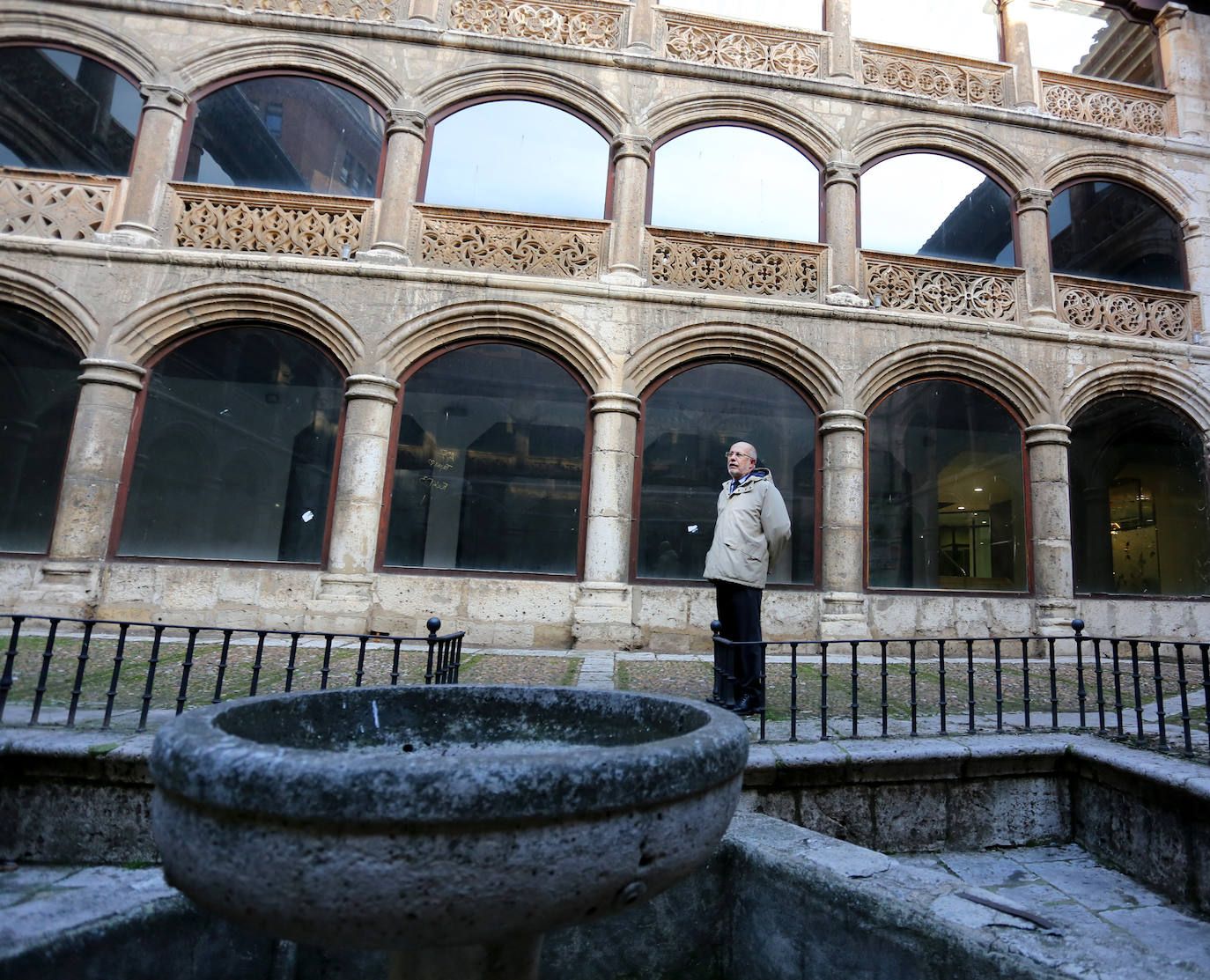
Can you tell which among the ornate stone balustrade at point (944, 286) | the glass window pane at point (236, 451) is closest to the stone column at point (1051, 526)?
the ornate stone balustrade at point (944, 286)

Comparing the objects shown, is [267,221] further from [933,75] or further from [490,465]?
[933,75]

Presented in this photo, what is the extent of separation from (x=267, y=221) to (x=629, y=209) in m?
4.65

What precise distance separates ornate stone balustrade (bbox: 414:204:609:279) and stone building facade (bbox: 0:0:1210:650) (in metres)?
0.04

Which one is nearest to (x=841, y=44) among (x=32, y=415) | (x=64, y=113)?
(x=64, y=113)

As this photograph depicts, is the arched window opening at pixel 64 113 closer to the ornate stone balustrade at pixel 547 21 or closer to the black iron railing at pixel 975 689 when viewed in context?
the ornate stone balustrade at pixel 547 21

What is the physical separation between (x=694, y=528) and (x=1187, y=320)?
26.0 ft

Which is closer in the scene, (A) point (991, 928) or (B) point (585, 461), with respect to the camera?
(A) point (991, 928)

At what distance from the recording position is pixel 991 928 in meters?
1.81

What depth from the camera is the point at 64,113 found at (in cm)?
852

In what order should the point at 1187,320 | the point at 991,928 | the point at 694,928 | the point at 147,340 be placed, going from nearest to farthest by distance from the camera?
1. the point at 991,928
2. the point at 694,928
3. the point at 147,340
4. the point at 1187,320

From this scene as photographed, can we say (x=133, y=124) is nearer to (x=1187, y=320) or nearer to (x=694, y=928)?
(x=694, y=928)

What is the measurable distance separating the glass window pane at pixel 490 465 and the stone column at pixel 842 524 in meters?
3.15

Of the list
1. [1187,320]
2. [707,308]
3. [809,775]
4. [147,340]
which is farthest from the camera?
[1187,320]

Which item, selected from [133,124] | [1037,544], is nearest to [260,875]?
[1037,544]
